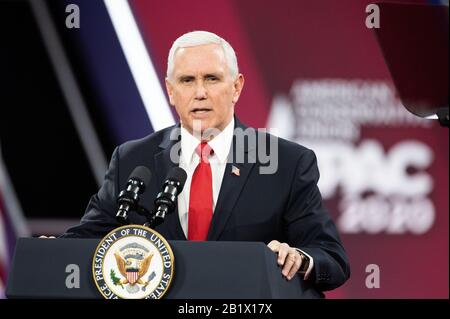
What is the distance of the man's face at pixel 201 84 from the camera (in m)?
2.91

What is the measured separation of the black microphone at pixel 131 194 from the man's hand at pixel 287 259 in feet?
1.30

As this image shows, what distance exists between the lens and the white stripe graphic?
4094mm

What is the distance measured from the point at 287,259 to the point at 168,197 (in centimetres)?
37

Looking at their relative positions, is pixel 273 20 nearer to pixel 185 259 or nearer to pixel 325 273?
pixel 325 273

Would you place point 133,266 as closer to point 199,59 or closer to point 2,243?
point 199,59

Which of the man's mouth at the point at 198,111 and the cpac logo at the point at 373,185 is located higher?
the man's mouth at the point at 198,111

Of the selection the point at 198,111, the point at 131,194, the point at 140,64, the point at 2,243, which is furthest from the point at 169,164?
the point at 2,243

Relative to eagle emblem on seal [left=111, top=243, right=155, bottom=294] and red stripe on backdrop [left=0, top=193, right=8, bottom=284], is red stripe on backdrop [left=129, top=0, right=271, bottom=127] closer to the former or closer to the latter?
red stripe on backdrop [left=0, top=193, right=8, bottom=284]

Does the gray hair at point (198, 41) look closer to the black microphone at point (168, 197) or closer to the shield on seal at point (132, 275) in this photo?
the black microphone at point (168, 197)

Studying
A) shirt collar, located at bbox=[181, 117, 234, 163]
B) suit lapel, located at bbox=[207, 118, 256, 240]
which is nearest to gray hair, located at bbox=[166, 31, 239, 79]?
shirt collar, located at bbox=[181, 117, 234, 163]

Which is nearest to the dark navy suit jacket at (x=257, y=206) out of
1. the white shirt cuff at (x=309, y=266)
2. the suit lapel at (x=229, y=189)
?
the suit lapel at (x=229, y=189)

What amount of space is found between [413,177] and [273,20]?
103 cm

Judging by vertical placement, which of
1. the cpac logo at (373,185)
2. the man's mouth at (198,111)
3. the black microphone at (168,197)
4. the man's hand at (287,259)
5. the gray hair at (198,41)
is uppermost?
the gray hair at (198,41)

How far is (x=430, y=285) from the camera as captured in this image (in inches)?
169
